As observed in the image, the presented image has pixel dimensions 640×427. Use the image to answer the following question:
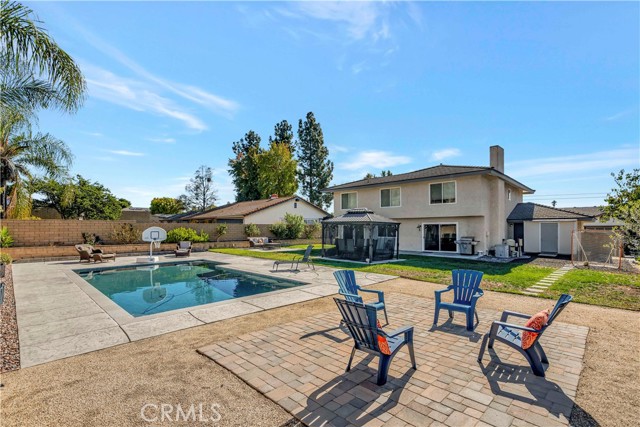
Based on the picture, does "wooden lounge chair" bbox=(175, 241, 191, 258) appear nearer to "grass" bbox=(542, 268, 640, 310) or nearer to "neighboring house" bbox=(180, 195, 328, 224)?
"neighboring house" bbox=(180, 195, 328, 224)

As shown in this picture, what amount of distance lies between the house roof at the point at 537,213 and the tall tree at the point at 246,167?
32.5 metres

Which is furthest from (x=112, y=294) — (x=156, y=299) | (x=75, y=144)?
(x=75, y=144)

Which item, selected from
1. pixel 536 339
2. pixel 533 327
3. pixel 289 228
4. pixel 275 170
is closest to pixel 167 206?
pixel 275 170

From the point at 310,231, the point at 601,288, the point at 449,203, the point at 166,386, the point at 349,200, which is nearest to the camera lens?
the point at 166,386

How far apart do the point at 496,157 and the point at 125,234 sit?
26.6 meters

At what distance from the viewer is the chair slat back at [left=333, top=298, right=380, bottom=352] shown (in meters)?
3.57

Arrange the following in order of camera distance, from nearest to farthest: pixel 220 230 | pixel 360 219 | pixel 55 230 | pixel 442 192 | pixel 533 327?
pixel 533 327, pixel 360 219, pixel 55 230, pixel 442 192, pixel 220 230

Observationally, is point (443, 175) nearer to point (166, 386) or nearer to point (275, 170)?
point (166, 386)

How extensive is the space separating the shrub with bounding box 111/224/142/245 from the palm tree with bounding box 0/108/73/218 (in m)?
4.63

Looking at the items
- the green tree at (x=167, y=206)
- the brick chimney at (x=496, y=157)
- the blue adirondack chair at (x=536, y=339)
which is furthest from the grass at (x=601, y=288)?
the green tree at (x=167, y=206)

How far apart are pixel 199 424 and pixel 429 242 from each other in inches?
798

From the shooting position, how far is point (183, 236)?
22.7 meters

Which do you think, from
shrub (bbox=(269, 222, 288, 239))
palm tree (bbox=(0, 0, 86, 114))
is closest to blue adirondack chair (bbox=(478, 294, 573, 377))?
palm tree (bbox=(0, 0, 86, 114))

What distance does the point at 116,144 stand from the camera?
708 inches
